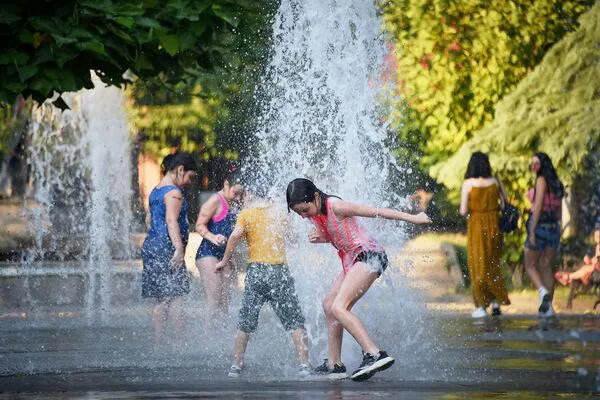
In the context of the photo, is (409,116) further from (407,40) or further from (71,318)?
(71,318)

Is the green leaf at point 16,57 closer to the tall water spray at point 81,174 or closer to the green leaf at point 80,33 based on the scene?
the green leaf at point 80,33

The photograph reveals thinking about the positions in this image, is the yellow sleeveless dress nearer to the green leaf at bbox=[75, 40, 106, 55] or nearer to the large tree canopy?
the large tree canopy

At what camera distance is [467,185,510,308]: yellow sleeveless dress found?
17219mm

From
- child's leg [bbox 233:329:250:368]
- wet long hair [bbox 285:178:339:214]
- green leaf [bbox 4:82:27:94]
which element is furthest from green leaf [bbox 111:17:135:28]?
child's leg [bbox 233:329:250:368]

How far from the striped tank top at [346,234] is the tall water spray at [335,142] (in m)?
1.72

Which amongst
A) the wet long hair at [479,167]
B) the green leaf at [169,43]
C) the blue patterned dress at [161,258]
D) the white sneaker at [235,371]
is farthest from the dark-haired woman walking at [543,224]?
the green leaf at [169,43]

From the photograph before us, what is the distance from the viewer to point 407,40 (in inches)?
923

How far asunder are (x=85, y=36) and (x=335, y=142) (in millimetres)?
6901

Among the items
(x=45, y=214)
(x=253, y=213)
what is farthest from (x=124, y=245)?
(x=253, y=213)

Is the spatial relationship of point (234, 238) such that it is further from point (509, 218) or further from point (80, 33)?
point (509, 218)

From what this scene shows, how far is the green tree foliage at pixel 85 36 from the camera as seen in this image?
995 centimetres

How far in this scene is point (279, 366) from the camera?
1195 centimetres

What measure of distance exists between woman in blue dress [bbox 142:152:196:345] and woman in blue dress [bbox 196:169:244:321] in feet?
0.68

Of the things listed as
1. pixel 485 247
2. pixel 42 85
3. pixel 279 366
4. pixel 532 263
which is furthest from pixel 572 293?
pixel 42 85
